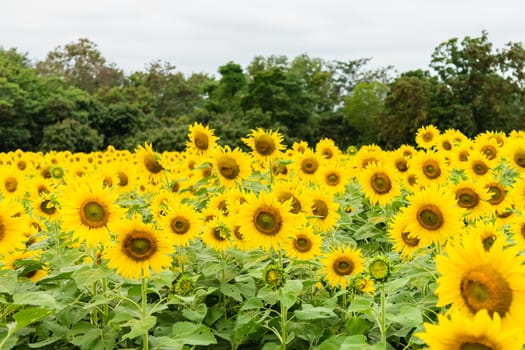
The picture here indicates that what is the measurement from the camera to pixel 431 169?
206 inches

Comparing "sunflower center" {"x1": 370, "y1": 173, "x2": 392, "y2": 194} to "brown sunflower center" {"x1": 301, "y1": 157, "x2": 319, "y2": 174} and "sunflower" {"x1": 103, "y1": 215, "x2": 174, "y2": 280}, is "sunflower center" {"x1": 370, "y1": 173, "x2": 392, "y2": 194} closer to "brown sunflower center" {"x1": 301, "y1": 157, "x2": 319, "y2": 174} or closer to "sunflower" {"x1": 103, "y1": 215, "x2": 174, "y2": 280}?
"brown sunflower center" {"x1": 301, "y1": 157, "x2": 319, "y2": 174}

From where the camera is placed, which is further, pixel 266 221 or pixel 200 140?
pixel 200 140

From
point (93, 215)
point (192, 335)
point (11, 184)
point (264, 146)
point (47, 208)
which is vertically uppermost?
point (264, 146)

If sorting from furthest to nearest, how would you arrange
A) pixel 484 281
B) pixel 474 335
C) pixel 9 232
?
pixel 9 232, pixel 484 281, pixel 474 335

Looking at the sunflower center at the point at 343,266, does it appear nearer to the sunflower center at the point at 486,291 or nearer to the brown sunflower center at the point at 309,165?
the sunflower center at the point at 486,291

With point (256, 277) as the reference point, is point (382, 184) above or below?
above

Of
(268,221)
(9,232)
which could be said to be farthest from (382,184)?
(9,232)

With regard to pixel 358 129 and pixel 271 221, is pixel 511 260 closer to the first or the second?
pixel 271 221

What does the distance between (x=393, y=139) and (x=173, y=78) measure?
100 feet

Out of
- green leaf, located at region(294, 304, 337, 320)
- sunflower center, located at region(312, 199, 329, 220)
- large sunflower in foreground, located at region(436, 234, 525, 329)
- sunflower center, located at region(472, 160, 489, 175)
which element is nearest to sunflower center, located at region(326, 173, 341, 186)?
sunflower center, located at region(472, 160, 489, 175)

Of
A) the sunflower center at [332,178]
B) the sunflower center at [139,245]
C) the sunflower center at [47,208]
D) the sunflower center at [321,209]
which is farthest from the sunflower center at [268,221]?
the sunflower center at [332,178]

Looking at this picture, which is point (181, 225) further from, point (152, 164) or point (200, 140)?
point (200, 140)

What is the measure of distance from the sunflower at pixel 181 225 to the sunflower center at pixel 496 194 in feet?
6.99

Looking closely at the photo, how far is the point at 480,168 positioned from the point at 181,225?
320cm
